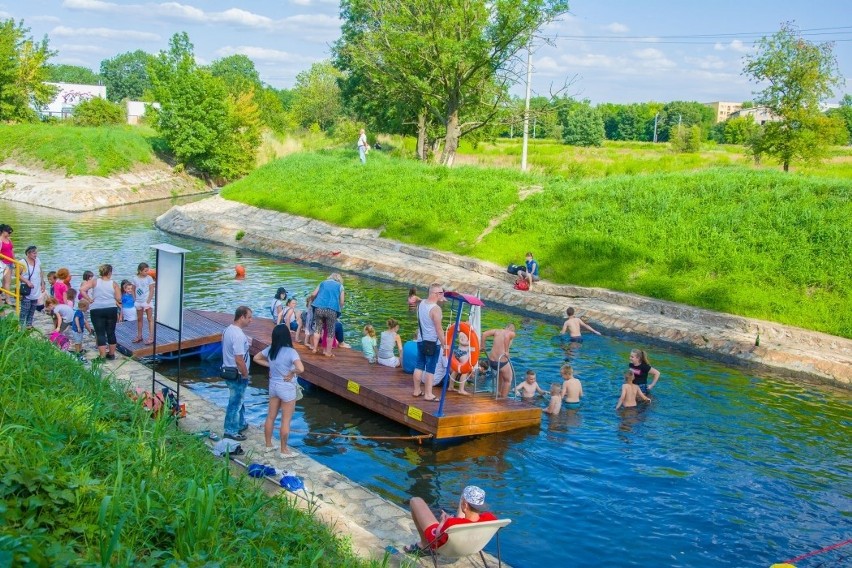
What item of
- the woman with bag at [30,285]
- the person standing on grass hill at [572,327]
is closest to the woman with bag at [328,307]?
the woman with bag at [30,285]

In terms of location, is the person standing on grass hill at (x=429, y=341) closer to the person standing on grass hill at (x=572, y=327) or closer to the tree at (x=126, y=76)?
the person standing on grass hill at (x=572, y=327)

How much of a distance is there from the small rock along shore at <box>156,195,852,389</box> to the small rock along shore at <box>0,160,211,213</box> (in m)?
11.1

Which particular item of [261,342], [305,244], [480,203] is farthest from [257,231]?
[261,342]

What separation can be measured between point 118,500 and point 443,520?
3350 millimetres

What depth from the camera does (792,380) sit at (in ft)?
57.8

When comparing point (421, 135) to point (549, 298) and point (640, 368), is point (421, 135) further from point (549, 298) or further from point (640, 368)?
point (640, 368)

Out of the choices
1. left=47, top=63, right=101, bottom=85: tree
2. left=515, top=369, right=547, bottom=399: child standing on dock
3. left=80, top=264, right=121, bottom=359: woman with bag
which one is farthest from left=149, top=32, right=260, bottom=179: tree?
left=47, top=63, right=101, bottom=85: tree

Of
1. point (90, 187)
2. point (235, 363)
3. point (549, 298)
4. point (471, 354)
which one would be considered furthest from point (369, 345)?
point (90, 187)

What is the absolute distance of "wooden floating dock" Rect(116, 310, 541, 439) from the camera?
40.6 feet

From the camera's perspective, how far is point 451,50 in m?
38.8

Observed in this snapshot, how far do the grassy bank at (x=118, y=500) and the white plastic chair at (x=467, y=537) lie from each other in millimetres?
1078

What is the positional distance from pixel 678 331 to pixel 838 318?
427 cm

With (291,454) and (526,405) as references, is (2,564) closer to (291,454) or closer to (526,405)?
(291,454)

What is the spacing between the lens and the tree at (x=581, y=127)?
92.9 m
